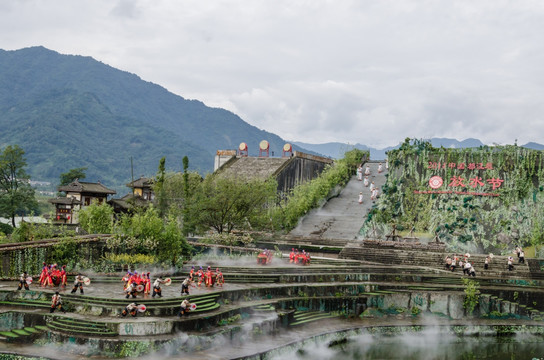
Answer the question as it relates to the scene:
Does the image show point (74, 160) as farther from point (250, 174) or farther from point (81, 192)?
point (250, 174)

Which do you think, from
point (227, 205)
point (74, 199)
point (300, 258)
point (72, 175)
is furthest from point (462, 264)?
point (72, 175)

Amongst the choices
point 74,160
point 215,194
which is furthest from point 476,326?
point 74,160

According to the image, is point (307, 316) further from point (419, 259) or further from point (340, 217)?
point (340, 217)

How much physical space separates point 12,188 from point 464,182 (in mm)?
50525

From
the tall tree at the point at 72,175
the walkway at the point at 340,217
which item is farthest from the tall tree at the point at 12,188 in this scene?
the walkway at the point at 340,217

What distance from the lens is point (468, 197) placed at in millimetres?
46344

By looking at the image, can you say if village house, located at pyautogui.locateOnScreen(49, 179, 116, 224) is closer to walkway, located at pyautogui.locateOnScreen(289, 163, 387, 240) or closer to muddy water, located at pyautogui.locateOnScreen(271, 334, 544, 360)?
walkway, located at pyautogui.locateOnScreen(289, 163, 387, 240)

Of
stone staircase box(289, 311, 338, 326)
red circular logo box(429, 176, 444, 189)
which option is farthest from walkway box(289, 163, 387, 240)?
stone staircase box(289, 311, 338, 326)

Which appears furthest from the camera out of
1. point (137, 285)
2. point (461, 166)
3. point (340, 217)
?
point (340, 217)

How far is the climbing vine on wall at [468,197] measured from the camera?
142ft

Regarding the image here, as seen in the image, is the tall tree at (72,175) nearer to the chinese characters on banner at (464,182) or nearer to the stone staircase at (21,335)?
the chinese characters on banner at (464,182)

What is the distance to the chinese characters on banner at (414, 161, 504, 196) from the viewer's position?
151 feet

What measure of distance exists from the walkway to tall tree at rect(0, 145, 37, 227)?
32923 millimetres

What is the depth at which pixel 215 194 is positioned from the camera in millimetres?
42500
